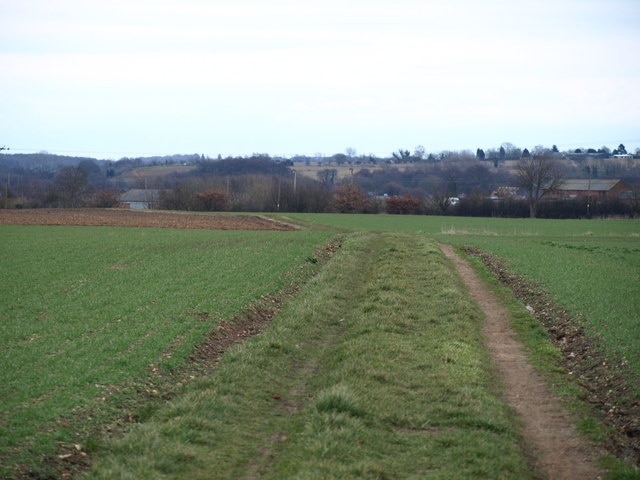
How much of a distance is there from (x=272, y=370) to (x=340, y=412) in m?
2.69

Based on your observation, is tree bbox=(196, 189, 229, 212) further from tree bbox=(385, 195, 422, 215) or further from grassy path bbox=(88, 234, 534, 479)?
grassy path bbox=(88, 234, 534, 479)

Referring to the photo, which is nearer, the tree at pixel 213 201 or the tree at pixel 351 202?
the tree at pixel 213 201

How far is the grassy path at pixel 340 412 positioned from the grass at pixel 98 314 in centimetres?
87

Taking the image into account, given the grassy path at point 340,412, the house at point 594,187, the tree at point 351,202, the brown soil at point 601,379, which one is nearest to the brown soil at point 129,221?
the tree at point 351,202

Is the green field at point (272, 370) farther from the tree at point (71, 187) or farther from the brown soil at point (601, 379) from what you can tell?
the tree at point (71, 187)

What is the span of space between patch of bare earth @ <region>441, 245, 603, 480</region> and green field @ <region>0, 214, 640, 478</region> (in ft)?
0.89

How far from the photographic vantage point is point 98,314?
51.9 ft

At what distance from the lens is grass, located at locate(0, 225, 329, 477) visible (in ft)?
30.7

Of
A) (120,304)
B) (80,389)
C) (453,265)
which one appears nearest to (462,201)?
(453,265)

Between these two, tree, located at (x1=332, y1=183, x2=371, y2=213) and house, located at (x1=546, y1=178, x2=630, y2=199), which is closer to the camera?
tree, located at (x1=332, y1=183, x2=371, y2=213)

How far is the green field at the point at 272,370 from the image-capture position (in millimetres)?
8062

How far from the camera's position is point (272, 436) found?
29.3ft

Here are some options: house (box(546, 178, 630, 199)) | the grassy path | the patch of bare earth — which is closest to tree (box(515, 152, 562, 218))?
house (box(546, 178, 630, 199))

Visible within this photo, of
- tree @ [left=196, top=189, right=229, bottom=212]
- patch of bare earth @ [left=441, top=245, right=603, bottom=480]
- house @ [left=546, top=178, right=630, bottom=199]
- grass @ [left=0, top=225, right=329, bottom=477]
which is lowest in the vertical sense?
patch of bare earth @ [left=441, top=245, right=603, bottom=480]
